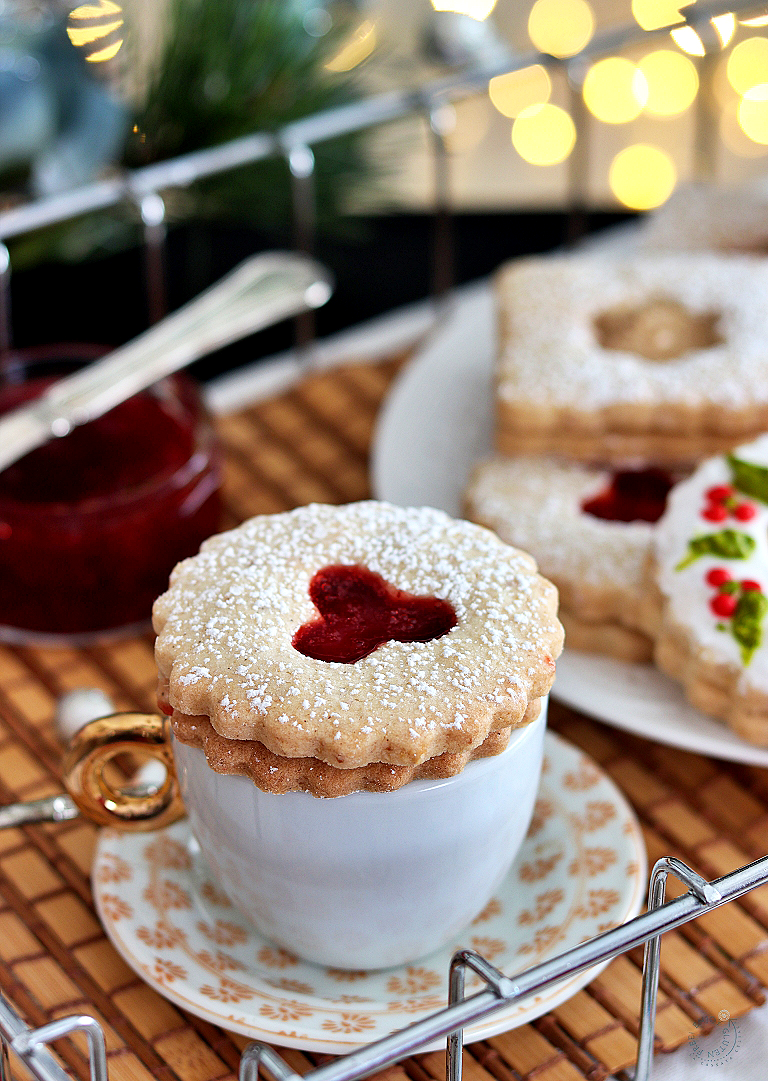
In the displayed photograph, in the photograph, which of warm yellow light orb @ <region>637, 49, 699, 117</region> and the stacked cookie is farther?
warm yellow light orb @ <region>637, 49, 699, 117</region>

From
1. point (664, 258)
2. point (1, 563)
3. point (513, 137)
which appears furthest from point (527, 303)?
point (513, 137)

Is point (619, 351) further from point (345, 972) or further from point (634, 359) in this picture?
point (345, 972)

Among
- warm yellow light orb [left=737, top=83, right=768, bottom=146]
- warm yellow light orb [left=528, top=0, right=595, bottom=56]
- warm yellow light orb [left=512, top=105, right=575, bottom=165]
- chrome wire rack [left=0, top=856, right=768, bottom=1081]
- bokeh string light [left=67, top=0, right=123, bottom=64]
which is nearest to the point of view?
chrome wire rack [left=0, top=856, right=768, bottom=1081]

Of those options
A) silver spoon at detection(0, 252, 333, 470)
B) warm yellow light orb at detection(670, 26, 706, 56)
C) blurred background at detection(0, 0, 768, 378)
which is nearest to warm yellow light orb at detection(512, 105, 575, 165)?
blurred background at detection(0, 0, 768, 378)

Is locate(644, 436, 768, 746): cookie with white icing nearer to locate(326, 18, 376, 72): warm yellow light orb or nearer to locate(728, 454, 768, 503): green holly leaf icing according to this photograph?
locate(728, 454, 768, 503): green holly leaf icing

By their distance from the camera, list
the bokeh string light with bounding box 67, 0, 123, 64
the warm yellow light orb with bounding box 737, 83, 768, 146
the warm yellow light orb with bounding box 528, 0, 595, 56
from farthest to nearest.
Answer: the warm yellow light orb with bounding box 528, 0, 595, 56
the warm yellow light orb with bounding box 737, 83, 768, 146
the bokeh string light with bounding box 67, 0, 123, 64

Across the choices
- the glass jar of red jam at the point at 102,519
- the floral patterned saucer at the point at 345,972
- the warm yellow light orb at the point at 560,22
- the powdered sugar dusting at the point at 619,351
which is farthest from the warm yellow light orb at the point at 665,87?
the floral patterned saucer at the point at 345,972

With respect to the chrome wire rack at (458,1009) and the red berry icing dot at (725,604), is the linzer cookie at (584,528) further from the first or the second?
the chrome wire rack at (458,1009)
